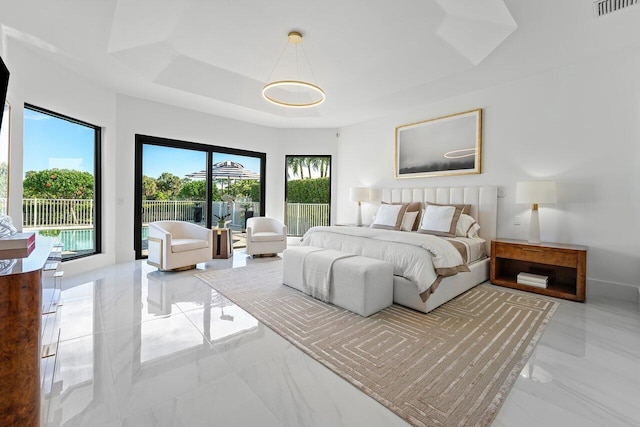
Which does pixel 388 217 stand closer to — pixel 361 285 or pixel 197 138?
pixel 361 285

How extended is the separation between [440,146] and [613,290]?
→ 2.94m

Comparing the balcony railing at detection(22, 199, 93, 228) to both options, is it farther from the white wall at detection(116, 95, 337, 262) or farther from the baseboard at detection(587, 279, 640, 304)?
the baseboard at detection(587, 279, 640, 304)

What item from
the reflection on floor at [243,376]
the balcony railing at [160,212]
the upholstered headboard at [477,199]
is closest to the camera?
the reflection on floor at [243,376]

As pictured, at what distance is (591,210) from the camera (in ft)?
11.8

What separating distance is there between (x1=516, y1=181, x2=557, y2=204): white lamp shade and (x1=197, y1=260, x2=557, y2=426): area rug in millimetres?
1168

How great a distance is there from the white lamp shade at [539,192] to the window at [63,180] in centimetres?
625

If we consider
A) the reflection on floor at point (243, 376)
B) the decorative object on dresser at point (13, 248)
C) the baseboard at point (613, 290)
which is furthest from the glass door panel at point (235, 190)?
the baseboard at point (613, 290)

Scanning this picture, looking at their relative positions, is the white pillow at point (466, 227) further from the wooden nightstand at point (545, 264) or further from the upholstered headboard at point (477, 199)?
the wooden nightstand at point (545, 264)

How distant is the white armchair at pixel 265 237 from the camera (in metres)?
5.37

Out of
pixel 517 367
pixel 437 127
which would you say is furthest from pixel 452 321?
pixel 437 127

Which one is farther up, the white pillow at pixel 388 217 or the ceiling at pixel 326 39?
the ceiling at pixel 326 39

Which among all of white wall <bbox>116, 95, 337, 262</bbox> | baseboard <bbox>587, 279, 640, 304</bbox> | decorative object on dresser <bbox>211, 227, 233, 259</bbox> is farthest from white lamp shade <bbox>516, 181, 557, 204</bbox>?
decorative object on dresser <bbox>211, 227, 233, 259</bbox>

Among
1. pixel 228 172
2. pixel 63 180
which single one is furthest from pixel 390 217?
pixel 63 180

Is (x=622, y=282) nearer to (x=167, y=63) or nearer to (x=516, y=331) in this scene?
(x=516, y=331)
